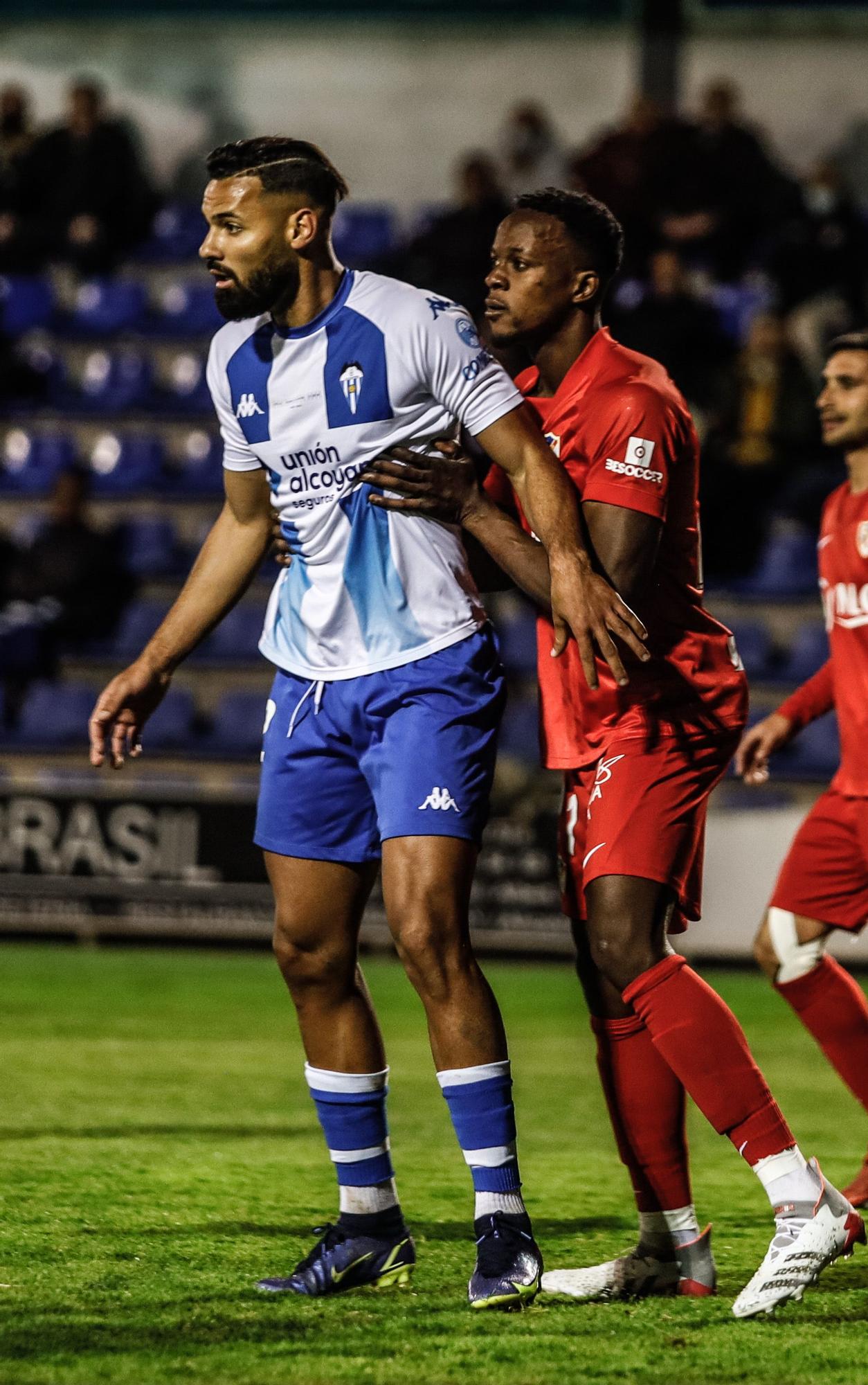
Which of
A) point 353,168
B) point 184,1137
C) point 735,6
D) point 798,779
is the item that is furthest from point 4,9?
point 184,1137

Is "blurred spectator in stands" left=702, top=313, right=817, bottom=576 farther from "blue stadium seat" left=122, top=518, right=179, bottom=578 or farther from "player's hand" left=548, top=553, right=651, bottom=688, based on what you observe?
"player's hand" left=548, top=553, right=651, bottom=688

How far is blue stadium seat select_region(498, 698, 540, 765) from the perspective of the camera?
36.9 ft

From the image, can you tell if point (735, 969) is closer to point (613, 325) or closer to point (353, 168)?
point (613, 325)

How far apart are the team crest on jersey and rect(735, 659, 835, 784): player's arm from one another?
1514 mm

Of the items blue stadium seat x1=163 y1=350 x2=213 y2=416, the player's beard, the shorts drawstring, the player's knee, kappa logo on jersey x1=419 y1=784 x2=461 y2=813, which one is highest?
blue stadium seat x1=163 y1=350 x2=213 y2=416

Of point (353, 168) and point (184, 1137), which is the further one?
point (353, 168)

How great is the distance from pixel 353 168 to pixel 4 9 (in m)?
3.44

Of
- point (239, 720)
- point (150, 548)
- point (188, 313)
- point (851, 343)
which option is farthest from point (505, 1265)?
point (188, 313)

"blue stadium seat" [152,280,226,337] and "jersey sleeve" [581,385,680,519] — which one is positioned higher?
"blue stadium seat" [152,280,226,337]

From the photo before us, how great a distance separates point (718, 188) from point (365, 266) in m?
2.70

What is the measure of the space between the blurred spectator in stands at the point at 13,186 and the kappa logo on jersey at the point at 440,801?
42.6 ft

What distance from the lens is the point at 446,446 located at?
12.7ft

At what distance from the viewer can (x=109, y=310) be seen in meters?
15.4

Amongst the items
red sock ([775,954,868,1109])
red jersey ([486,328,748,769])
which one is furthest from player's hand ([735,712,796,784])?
red jersey ([486,328,748,769])
